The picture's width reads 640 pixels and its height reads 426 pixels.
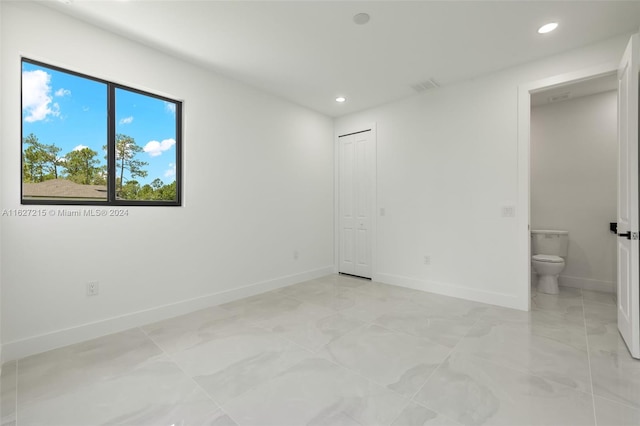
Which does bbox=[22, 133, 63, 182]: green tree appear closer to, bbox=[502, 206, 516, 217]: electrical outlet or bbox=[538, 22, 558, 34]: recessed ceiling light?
bbox=[538, 22, 558, 34]: recessed ceiling light

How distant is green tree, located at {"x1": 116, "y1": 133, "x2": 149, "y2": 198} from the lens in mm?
2764

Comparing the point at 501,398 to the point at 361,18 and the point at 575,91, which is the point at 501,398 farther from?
the point at 575,91

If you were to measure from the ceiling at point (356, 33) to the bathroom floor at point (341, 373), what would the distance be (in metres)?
2.68

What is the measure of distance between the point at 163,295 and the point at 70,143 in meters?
1.62

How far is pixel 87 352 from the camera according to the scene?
7.45 ft

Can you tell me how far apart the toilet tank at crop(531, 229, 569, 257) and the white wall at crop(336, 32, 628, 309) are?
1228 mm

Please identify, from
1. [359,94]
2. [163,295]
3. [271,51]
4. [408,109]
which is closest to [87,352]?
[163,295]

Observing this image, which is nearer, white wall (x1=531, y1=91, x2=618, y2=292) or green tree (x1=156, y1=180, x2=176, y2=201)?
green tree (x1=156, y1=180, x2=176, y2=201)

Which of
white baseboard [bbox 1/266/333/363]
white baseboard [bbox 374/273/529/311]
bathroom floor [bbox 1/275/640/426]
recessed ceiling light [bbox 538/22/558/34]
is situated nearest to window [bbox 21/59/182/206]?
white baseboard [bbox 1/266/333/363]

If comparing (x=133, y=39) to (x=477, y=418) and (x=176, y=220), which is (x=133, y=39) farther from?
(x=477, y=418)

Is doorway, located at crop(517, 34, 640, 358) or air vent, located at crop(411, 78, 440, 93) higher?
air vent, located at crop(411, 78, 440, 93)

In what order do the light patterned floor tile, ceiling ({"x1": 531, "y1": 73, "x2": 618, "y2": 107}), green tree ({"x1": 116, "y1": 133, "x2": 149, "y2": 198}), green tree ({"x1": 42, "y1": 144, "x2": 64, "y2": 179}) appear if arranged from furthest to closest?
1. ceiling ({"x1": 531, "y1": 73, "x2": 618, "y2": 107})
2. green tree ({"x1": 116, "y1": 133, "x2": 149, "y2": 198})
3. green tree ({"x1": 42, "y1": 144, "x2": 64, "y2": 179})
4. the light patterned floor tile

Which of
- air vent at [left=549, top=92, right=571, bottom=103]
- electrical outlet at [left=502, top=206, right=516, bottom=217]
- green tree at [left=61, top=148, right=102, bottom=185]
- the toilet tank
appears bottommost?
the toilet tank

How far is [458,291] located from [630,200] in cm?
190
